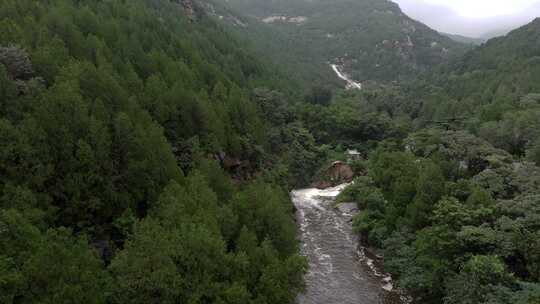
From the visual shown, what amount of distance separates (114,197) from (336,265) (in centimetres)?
2152

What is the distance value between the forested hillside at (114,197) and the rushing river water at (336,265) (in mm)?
5707

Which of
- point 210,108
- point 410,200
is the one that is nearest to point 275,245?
point 410,200

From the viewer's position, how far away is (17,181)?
88.1ft

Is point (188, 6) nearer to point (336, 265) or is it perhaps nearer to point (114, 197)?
point (336, 265)

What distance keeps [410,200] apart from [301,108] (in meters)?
54.9

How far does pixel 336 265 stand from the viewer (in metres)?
41.5

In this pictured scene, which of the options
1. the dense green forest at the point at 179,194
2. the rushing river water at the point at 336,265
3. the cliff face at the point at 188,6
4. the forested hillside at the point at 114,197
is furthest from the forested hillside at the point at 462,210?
the cliff face at the point at 188,6

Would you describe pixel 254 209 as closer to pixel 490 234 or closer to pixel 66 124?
pixel 66 124

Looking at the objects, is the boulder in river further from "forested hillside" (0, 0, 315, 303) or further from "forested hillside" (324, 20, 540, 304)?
"forested hillside" (0, 0, 315, 303)

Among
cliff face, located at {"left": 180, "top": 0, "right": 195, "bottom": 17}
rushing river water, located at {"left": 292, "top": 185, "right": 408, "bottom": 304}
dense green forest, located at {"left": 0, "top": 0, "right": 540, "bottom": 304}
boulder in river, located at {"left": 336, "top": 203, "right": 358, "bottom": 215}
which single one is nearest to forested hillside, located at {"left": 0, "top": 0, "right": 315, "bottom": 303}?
dense green forest, located at {"left": 0, "top": 0, "right": 540, "bottom": 304}

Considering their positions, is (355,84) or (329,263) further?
(355,84)

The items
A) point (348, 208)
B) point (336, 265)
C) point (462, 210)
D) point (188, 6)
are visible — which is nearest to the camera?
point (462, 210)

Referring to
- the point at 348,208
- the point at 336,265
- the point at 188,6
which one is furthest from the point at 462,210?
the point at 188,6

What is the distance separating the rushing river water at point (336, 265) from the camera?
117 feet
